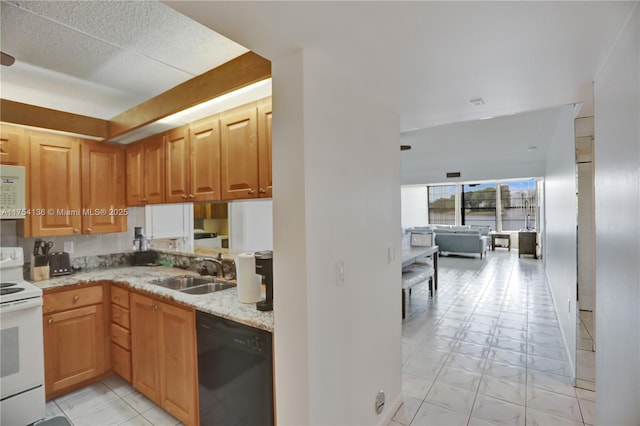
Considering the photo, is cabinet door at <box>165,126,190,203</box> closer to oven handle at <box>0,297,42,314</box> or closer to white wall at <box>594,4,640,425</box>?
oven handle at <box>0,297,42,314</box>

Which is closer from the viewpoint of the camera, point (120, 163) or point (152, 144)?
point (152, 144)

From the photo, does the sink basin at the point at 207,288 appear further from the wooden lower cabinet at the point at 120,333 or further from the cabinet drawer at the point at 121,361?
the cabinet drawer at the point at 121,361

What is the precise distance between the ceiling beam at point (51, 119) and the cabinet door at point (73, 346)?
154 cm

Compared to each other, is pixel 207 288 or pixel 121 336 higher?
pixel 207 288

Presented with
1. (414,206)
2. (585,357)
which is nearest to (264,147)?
(585,357)

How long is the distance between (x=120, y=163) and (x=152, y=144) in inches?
24.0

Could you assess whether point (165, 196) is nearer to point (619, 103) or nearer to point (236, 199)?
point (236, 199)

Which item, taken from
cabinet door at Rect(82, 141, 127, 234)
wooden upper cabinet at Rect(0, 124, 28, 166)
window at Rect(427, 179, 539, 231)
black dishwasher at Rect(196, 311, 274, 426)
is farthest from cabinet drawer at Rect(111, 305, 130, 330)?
window at Rect(427, 179, 539, 231)

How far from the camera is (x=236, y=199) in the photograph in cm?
214

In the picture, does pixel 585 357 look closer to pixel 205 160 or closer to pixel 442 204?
pixel 205 160

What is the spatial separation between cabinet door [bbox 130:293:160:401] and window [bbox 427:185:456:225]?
451 inches

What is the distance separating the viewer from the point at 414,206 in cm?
1213

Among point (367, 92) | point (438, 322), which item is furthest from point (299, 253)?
point (438, 322)

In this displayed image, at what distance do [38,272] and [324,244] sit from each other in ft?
8.75
